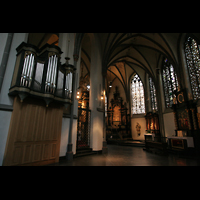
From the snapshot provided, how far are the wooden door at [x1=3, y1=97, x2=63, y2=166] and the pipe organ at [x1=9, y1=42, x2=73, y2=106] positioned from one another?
1.75ft

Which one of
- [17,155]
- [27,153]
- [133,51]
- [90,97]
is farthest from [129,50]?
[17,155]

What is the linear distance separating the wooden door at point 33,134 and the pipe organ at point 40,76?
534 mm

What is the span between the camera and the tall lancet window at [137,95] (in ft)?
55.3

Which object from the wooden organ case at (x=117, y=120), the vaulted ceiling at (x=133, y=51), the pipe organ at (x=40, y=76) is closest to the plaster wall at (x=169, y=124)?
the vaulted ceiling at (x=133, y=51)

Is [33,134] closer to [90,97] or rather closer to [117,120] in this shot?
[90,97]

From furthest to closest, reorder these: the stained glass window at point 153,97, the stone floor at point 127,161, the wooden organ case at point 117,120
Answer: the wooden organ case at point 117,120, the stained glass window at point 153,97, the stone floor at point 127,161

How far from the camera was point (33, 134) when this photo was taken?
4.50 m

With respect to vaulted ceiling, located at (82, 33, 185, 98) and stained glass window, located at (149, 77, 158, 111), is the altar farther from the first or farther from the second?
vaulted ceiling, located at (82, 33, 185, 98)

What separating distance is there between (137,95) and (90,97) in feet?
34.6

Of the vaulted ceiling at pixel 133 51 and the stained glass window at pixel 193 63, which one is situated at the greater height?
the vaulted ceiling at pixel 133 51

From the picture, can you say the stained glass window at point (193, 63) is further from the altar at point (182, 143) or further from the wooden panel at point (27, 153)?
the wooden panel at point (27, 153)

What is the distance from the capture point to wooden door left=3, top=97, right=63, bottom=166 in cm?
402

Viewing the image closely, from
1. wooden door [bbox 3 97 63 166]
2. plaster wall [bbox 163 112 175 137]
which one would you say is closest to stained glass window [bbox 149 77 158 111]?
plaster wall [bbox 163 112 175 137]
